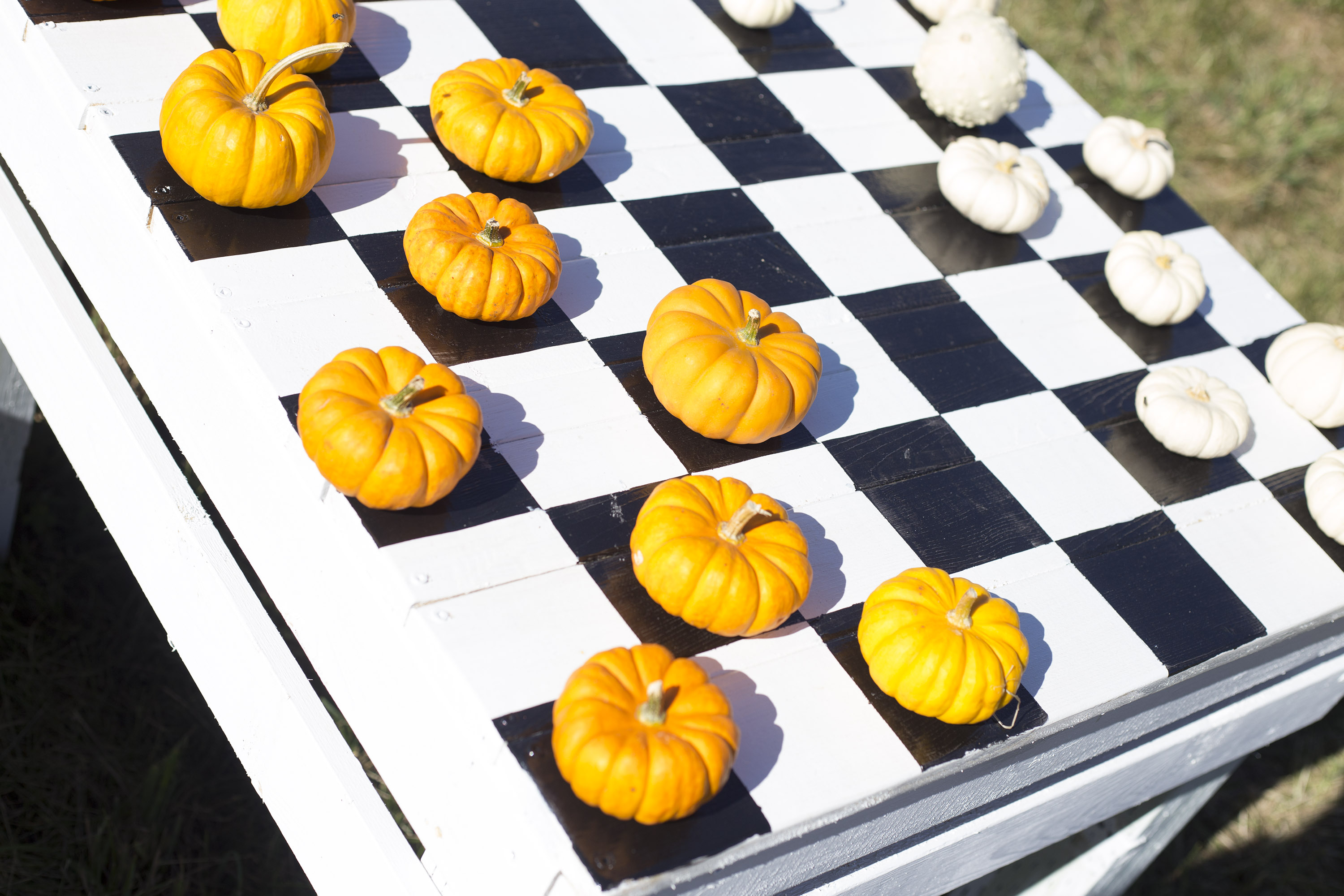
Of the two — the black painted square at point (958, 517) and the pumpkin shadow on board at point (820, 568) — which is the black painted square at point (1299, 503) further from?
the pumpkin shadow on board at point (820, 568)

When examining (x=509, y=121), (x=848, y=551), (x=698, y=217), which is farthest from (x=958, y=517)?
(x=509, y=121)

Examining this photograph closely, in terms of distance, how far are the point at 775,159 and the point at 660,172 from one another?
384 mm

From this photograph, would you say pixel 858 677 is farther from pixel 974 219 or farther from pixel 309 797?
pixel 974 219

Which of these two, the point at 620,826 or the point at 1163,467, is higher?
the point at 1163,467

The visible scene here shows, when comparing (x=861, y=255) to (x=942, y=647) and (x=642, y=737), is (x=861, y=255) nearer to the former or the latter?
(x=942, y=647)

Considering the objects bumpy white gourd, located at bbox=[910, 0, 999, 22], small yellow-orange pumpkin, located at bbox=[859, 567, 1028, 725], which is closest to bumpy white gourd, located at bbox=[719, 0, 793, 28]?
bumpy white gourd, located at bbox=[910, 0, 999, 22]

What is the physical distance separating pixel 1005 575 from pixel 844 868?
682mm

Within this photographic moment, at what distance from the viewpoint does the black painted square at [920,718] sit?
6.50 feet

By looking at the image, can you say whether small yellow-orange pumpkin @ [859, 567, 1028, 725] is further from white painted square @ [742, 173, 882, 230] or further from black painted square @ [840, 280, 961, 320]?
white painted square @ [742, 173, 882, 230]

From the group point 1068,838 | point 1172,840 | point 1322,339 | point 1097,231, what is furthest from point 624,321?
point 1172,840

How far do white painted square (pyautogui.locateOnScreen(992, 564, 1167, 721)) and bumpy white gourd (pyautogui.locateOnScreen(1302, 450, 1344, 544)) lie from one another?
30.6 inches

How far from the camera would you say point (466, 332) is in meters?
2.35

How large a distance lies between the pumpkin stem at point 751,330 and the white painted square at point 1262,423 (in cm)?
139

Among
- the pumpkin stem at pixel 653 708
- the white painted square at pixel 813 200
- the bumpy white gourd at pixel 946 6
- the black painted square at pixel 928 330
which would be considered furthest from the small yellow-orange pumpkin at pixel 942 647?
the bumpy white gourd at pixel 946 6
